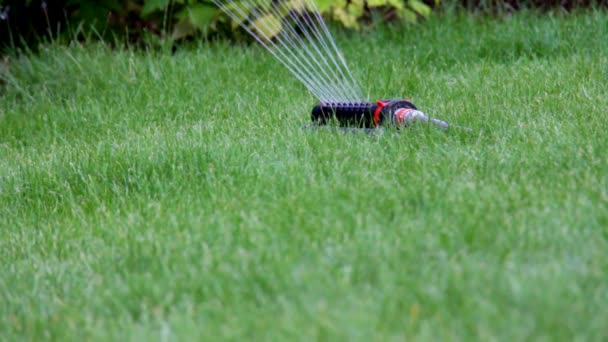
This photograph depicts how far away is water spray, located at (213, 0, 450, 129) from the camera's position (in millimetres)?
3207

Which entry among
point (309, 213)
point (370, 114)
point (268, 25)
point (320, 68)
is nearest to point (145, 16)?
point (268, 25)

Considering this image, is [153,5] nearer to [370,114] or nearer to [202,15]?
[202,15]

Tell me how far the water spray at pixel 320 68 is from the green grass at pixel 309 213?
12 cm

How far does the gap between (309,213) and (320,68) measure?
2.24 m

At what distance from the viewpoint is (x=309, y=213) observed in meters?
2.34

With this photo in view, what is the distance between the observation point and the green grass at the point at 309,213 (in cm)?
172

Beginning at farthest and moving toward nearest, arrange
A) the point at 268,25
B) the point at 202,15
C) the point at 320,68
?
the point at 202,15 → the point at 268,25 → the point at 320,68

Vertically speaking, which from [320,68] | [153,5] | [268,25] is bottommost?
[320,68]

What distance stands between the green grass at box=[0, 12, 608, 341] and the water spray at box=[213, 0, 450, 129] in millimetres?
119

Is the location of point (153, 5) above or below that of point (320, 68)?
above

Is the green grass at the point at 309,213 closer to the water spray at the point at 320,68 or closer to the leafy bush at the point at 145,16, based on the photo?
the water spray at the point at 320,68

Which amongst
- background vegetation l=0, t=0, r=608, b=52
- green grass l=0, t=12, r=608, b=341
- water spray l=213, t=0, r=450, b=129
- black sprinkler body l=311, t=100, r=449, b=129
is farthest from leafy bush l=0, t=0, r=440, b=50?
black sprinkler body l=311, t=100, r=449, b=129

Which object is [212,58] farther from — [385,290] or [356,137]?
[385,290]

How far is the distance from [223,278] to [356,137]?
126 cm
